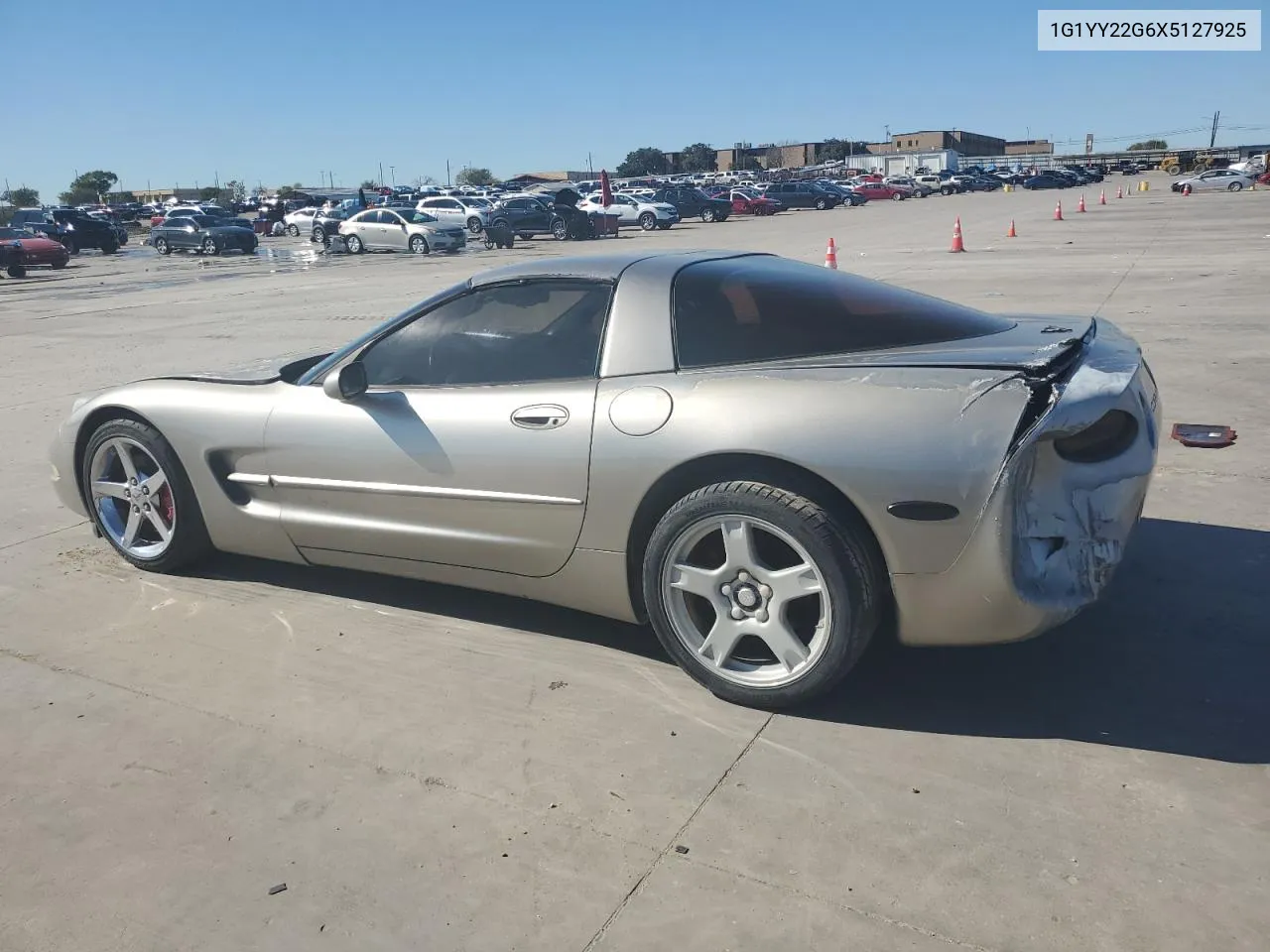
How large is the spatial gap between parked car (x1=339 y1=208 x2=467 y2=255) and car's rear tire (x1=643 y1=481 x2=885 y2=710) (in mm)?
29805

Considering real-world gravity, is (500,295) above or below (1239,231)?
above

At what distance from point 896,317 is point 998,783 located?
1.57 m

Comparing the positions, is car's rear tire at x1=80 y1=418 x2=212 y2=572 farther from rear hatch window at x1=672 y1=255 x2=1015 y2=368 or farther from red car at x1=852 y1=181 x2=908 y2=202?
red car at x1=852 y1=181 x2=908 y2=202

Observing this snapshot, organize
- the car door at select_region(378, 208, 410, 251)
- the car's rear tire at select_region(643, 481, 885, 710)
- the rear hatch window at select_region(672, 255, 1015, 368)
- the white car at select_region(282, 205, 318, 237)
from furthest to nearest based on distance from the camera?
the white car at select_region(282, 205, 318, 237), the car door at select_region(378, 208, 410, 251), the rear hatch window at select_region(672, 255, 1015, 368), the car's rear tire at select_region(643, 481, 885, 710)

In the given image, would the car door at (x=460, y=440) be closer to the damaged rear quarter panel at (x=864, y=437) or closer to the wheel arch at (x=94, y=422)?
the damaged rear quarter panel at (x=864, y=437)

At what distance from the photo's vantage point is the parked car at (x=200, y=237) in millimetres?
36594

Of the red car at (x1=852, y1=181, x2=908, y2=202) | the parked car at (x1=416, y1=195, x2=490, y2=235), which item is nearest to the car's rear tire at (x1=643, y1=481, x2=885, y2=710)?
the parked car at (x1=416, y1=195, x2=490, y2=235)

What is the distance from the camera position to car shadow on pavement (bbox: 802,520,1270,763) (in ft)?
10.3

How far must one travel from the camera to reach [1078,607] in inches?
122

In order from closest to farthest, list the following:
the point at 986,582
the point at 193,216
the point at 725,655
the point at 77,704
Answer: the point at 986,582 → the point at 725,655 → the point at 77,704 → the point at 193,216

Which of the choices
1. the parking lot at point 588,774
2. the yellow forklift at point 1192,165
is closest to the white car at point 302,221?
the parking lot at point 588,774

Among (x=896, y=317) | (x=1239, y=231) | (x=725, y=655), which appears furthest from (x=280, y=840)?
(x=1239, y=231)

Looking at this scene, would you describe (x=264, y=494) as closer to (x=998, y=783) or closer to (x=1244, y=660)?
(x=998, y=783)

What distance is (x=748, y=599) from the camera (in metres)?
3.29
